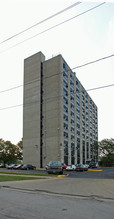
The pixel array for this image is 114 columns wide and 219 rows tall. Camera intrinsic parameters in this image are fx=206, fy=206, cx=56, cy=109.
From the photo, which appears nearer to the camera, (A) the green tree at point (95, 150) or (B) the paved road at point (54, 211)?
(B) the paved road at point (54, 211)

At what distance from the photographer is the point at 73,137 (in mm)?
65875

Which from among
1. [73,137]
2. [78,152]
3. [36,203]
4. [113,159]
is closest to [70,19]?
[36,203]

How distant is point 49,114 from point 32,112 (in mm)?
5942

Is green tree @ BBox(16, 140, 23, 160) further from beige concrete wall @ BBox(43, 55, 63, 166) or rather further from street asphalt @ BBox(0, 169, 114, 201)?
street asphalt @ BBox(0, 169, 114, 201)

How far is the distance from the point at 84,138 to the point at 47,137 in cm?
2567

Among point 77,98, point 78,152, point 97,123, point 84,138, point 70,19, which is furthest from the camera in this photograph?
point 97,123

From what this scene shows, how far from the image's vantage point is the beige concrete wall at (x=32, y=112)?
58.5 metres

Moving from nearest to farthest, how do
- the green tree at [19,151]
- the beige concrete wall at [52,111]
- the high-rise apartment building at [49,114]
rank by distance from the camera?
the beige concrete wall at [52,111]
the high-rise apartment building at [49,114]
the green tree at [19,151]

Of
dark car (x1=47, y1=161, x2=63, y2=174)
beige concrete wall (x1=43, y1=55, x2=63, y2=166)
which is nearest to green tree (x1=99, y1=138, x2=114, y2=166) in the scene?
beige concrete wall (x1=43, y1=55, x2=63, y2=166)

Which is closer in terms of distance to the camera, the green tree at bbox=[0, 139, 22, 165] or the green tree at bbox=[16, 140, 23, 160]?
the green tree at bbox=[0, 139, 22, 165]

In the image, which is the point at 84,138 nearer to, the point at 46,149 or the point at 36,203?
the point at 46,149

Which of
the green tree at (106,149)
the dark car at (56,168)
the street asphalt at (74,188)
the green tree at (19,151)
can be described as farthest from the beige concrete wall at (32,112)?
the street asphalt at (74,188)

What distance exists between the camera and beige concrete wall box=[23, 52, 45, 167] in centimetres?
5847

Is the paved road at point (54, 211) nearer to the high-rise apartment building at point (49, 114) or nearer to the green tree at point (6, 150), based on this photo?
the high-rise apartment building at point (49, 114)
